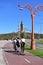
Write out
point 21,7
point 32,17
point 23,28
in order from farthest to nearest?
point 23,28, point 32,17, point 21,7

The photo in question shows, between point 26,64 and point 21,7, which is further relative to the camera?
point 21,7

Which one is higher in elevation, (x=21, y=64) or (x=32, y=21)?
(x=32, y=21)

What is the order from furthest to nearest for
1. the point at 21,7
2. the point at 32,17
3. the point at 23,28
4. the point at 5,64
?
1. the point at 23,28
2. the point at 32,17
3. the point at 21,7
4. the point at 5,64

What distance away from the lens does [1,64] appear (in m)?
16.8

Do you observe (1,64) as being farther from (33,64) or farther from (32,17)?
(32,17)

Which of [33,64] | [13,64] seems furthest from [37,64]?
[13,64]

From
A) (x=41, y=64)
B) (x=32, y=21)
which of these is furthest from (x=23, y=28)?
(x=41, y=64)

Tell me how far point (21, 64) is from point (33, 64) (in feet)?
2.41

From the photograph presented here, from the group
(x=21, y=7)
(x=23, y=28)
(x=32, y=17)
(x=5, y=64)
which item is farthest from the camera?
(x=23, y=28)

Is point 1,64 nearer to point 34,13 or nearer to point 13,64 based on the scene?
point 13,64

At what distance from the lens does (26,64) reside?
17.0 metres

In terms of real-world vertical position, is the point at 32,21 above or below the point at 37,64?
above

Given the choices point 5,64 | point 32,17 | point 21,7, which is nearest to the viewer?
point 5,64

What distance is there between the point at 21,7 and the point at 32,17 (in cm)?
287
